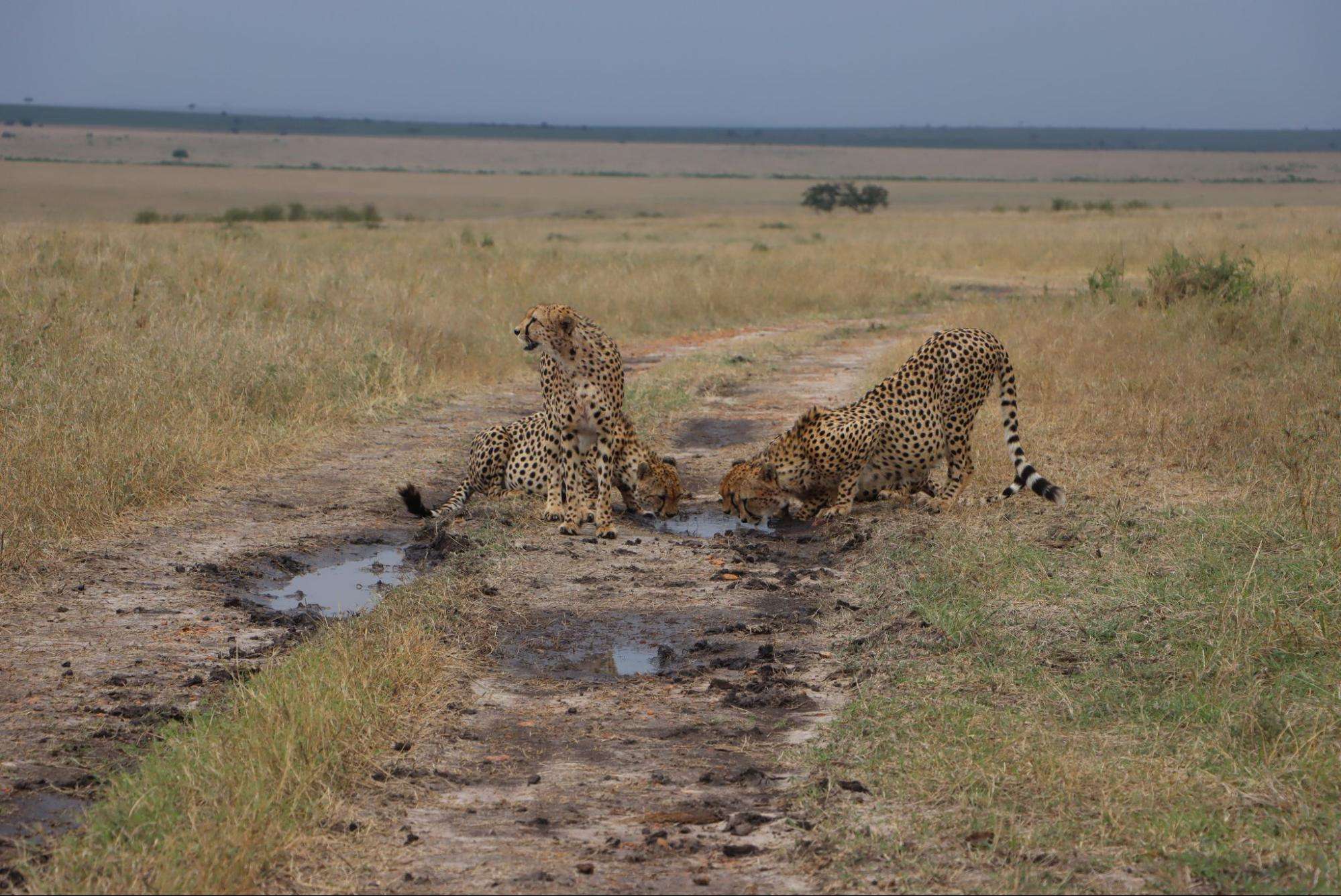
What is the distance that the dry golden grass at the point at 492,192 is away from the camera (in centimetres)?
5172

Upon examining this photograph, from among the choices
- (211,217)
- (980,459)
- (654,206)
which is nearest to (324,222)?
(211,217)

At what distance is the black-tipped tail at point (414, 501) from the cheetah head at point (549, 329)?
97cm

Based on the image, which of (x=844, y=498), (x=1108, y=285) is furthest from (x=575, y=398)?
(x=1108, y=285)

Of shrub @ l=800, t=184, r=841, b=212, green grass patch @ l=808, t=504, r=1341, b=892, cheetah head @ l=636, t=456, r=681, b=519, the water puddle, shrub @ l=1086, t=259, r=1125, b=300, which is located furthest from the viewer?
shrub @ l=800, t=184, r=841, b=212

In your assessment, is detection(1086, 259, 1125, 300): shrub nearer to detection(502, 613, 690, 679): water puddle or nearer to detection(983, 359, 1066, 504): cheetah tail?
detection(983, 359, 1066, 504): cheetah tail

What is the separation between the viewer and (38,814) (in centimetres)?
374

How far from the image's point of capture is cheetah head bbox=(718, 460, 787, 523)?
760 centimetres

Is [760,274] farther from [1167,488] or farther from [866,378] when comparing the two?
[1167,488]

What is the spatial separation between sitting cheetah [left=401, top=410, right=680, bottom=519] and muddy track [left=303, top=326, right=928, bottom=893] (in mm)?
404

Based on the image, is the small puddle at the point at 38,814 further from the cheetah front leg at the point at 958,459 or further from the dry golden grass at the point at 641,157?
the dry golden grass at the point at 641,157

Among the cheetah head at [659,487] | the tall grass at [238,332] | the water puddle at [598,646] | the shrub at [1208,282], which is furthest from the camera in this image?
the shrub at [1208,282]

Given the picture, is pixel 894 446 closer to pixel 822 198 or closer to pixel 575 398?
pixel 575 398

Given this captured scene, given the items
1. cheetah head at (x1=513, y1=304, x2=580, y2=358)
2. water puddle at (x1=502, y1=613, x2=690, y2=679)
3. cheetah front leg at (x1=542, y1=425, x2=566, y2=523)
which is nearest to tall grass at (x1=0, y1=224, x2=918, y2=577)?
cheetah front leg at (x1=542, y1=425, x2=566, y2=523)

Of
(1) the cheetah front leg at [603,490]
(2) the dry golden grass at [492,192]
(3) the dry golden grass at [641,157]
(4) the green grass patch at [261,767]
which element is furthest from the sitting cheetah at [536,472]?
(3) the dry golden grass at [641,157]
